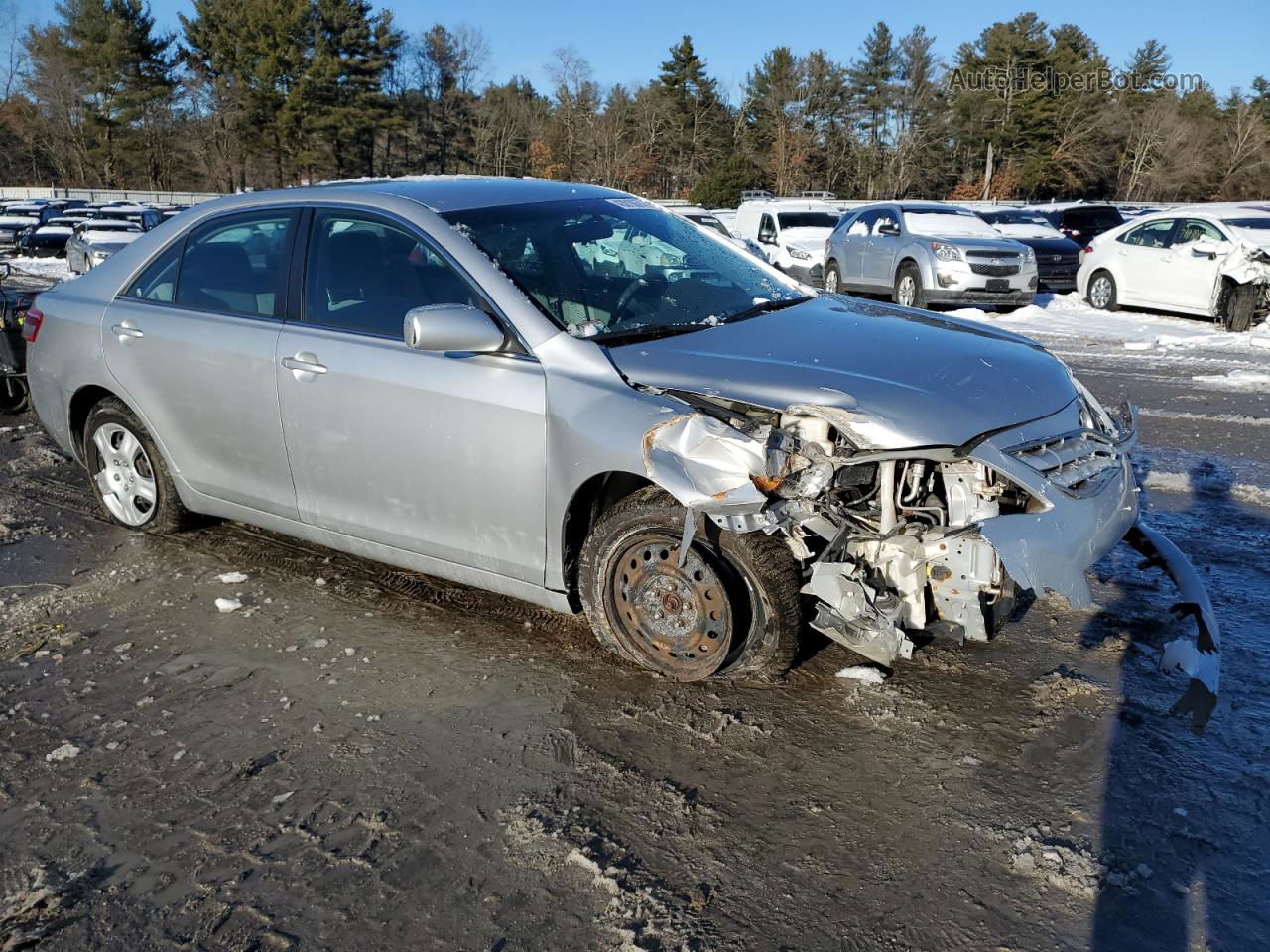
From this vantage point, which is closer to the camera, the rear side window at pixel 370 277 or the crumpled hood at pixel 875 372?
the crumpled hood at pixel 875 372

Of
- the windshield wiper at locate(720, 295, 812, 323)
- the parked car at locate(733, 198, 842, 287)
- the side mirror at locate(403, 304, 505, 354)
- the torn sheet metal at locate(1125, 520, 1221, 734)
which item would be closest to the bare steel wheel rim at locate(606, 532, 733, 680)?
the side mirror at locate(403, 304, 505, 354)

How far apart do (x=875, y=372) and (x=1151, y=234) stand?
1470 centimetres

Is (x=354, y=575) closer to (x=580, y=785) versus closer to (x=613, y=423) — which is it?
(x=613, y=423)

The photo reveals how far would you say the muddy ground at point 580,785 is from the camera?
261 cm

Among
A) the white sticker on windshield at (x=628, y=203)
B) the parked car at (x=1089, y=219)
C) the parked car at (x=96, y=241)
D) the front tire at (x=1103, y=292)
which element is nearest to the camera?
the white sticker on windshield at (x=628, y=203)

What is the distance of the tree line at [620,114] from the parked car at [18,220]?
24.7 meters

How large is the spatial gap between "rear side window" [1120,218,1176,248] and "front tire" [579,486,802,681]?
14.9 m

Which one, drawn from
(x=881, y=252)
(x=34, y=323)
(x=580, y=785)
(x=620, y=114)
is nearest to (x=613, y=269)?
(x=580, y=785)

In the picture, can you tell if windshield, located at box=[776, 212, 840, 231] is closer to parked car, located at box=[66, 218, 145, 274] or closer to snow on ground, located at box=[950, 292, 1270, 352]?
snow on ground, located at box=[950, 292, 1270, 352]

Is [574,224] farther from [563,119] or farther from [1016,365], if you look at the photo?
[563,119]

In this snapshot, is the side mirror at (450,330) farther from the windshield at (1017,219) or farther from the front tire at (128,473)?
the windshield at (1017,219)

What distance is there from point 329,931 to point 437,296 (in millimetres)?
2385

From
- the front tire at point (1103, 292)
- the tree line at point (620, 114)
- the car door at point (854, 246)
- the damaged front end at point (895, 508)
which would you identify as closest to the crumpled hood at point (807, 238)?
the car door at point (854, 246)

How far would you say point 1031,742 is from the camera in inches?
133
